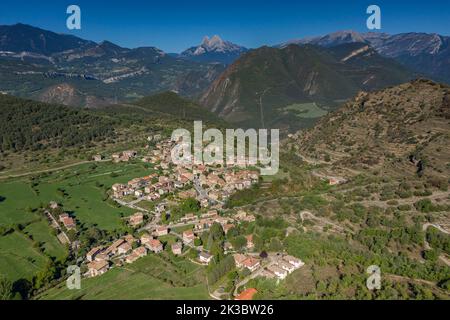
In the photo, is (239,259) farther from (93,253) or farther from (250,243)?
(93,253)

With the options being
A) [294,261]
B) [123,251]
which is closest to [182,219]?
[123,251]

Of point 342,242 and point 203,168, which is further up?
point 203,168

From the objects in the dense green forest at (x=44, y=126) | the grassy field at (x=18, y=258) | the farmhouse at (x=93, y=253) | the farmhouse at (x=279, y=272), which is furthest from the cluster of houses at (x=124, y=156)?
the farmhouse at (x=279, y=272)

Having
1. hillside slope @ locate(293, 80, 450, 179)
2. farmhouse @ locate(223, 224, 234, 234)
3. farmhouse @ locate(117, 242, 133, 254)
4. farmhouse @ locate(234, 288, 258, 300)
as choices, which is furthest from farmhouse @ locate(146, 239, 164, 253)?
hillside slope @ locate(293, 80, 450, 179)

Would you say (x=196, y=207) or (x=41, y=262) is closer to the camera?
(x=41, y=262)

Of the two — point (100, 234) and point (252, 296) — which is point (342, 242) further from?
point (100, 234)

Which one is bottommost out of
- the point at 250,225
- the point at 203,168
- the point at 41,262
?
the point at 41,262
